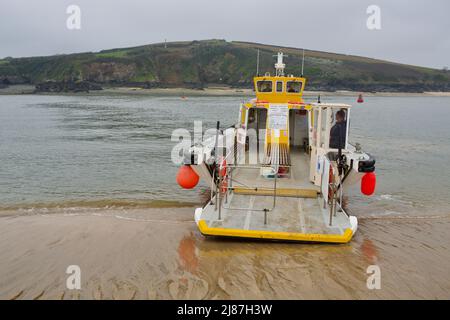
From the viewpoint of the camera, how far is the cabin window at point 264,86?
12141mm

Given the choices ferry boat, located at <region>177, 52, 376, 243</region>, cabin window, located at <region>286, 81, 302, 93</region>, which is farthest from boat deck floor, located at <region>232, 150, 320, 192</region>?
cabin window, located at <region>286, 81, 302, 93</region>

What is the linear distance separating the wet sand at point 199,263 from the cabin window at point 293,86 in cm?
553

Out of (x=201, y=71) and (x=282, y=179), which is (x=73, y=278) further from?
(x=201, y=71)

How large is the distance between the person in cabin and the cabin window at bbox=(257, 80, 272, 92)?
4.73m

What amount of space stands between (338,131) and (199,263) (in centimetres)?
388

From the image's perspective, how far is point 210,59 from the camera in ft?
351

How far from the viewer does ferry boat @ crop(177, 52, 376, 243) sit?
653cm

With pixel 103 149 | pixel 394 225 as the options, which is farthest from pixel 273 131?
pixel 103 149

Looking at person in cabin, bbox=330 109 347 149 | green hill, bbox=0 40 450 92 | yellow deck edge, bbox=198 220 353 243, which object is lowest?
yellow deck edge, bbox=198 220 353 243
